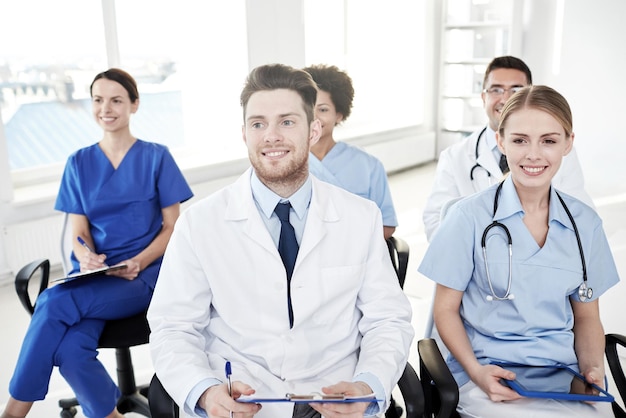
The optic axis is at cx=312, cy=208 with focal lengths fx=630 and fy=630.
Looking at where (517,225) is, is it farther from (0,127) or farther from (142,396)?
(0,127)

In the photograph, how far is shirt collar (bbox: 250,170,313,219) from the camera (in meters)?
1.59

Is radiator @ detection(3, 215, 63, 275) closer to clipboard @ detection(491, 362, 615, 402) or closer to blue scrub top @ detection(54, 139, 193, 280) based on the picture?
blue scrub top @ detection(54, 139, 193, 280)

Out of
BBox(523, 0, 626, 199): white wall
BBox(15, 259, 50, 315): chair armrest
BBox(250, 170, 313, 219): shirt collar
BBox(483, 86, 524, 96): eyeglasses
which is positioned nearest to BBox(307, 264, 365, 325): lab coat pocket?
BBox(250, 170, 313, 219): shirt collar

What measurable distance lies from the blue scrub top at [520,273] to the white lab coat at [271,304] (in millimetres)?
196

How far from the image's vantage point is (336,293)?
1549mm

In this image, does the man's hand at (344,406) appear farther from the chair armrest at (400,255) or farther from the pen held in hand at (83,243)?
the pen held in hand at (83,243)

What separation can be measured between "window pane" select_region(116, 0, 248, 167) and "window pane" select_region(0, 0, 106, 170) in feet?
1.13

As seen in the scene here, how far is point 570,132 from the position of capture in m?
1.65

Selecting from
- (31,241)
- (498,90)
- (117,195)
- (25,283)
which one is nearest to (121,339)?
(25,283)

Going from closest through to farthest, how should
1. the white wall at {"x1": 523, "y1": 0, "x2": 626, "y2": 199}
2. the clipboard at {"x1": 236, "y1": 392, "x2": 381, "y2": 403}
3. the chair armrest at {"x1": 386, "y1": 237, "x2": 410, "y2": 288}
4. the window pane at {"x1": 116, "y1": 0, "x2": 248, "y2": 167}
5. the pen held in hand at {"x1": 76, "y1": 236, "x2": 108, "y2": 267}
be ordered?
the clipboard at {"x1": 236, "y1": 392, "x2": 381, "y2": 403}, the chair armrest at {"x1": 386, "y1": 237, "x2": 410, "y2": 288}, the pen held in hand at {"x1": 76, "y1": 236, "x2": 108, "y2": 267}, the window pane at {"x1": 116, "y1": 0, "x2": 248, "y2": 167}, the white wall at {"x1": 523, "y1": 0, "x2": 626, "y2": 199}

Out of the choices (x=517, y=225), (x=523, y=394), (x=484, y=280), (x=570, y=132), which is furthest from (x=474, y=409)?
(x=570, y=132)

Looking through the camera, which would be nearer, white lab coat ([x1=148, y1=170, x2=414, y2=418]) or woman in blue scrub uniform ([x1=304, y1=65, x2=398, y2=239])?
white lab coat ([x1=148, y1=170, x2=414, y2=418])

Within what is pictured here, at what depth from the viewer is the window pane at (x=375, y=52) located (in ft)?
19.6

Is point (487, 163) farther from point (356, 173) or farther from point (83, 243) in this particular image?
point (83, 243)
